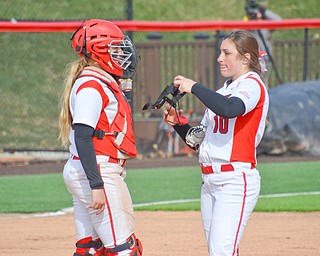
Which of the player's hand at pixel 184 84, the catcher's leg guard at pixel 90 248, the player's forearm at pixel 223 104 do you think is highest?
the player's hand at pixel 184 84

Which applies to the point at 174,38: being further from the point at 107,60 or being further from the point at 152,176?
the point at 107,60

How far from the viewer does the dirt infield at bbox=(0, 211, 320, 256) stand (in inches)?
274

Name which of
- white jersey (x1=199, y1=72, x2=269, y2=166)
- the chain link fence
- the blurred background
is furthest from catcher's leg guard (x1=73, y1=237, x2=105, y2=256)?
the chain link fence

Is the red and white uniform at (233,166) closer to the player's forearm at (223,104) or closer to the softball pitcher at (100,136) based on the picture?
the player's forearm at (223,104)

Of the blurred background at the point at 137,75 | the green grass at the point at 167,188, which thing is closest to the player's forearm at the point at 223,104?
the green grass at the point at 167,188

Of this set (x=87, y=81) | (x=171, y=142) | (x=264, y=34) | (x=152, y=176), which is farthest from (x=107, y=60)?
(x=264, y=34)

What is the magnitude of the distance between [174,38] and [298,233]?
40.7ft

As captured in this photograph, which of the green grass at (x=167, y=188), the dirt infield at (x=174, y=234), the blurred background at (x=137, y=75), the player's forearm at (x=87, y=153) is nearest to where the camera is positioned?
the player's forearm at (x=87, y=153)

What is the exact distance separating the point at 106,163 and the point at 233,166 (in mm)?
755

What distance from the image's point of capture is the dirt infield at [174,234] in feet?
22.8

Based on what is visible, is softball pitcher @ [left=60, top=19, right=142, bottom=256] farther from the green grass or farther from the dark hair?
the green grass

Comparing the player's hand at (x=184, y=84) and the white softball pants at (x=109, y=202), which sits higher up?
the player's hand at (x=184, y=84)

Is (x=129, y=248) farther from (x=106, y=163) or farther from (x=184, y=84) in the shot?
(x=184, y=84)

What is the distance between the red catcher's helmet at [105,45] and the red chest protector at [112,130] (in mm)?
78
